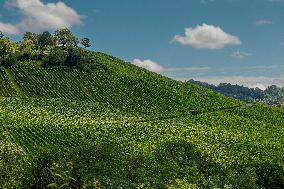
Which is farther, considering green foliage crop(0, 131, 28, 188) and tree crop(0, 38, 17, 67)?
tree crop(0, 38, 17, 67)

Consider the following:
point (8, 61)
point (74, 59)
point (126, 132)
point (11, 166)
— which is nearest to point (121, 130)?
point (126, 132)

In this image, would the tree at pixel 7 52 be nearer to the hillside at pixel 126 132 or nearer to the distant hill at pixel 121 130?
the distant hill at pixel 121 130

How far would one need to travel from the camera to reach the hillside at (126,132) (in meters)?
63.2

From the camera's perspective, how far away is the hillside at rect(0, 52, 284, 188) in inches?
2488

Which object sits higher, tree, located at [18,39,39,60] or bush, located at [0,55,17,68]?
tree, located at [18,39,39,60]

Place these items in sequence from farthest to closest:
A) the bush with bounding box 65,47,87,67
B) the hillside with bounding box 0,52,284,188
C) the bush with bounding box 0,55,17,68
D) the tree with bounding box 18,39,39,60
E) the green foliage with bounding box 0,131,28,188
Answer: the tree with bounding box 18,39,39,60 → the bush with bounding box 65,47,87,67 → the bush with bounding box 0,55,17,68 → the hillside with bounding box 0,52,284,188 → the green foliage with bounding box 0,131,28,188

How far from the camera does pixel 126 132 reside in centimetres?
11550

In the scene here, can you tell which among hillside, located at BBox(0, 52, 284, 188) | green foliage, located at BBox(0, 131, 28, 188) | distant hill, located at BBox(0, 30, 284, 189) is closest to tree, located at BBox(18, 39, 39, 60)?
distant hill, located at BBox(0, 30, 284, 189)

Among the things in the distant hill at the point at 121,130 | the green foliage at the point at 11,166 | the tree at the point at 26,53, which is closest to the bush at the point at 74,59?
the distant hill at the point at 121,130

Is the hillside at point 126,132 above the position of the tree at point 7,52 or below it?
below

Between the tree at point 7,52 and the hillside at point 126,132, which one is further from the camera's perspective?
the tree at point 7,52

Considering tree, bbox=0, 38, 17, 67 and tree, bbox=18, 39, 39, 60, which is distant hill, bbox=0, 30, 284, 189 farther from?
tree, bbox=0, 38, 17, 67

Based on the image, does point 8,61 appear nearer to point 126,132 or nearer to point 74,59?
point 74,59

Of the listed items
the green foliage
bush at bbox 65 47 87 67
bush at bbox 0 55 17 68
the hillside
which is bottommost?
the green foliage
